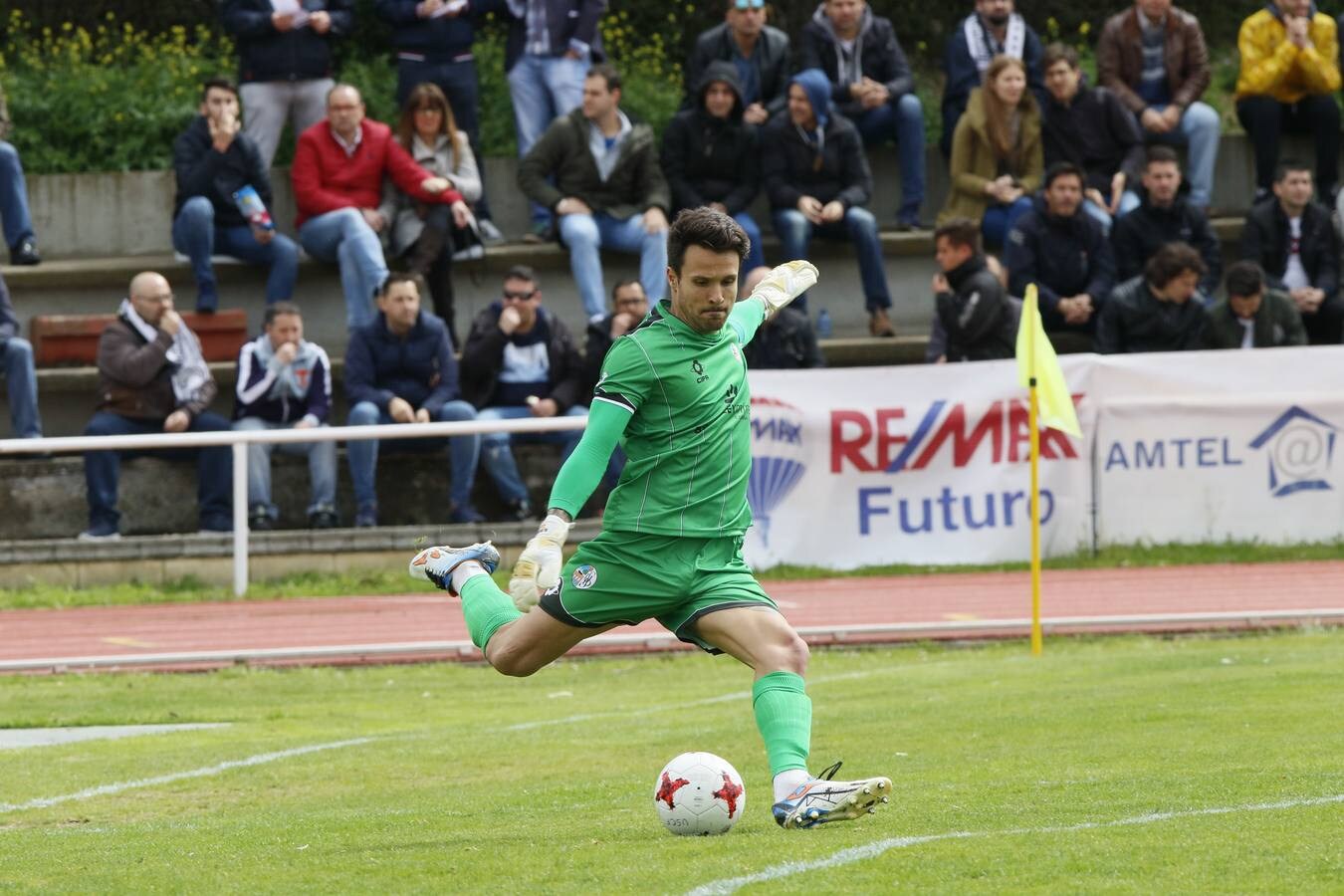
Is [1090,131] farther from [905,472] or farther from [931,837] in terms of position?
[931,837]

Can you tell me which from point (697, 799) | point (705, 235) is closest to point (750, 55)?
point (705, 235)

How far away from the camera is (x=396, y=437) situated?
14.4 meters

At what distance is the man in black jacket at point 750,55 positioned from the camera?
1897cm

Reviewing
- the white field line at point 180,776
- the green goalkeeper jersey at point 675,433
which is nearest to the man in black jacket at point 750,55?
the white field line at point 180,776

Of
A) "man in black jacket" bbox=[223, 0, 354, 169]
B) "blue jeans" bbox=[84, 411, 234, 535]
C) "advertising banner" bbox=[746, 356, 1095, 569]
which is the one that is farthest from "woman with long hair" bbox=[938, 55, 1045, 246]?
"blue jeans" bbox=[84, 411, 234, 535]

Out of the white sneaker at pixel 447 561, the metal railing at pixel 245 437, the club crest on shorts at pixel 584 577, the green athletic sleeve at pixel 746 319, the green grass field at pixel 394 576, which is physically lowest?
the green grass field at pixel 394 576

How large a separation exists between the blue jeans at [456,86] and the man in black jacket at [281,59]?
26.2 inches

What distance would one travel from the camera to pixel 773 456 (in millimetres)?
15047

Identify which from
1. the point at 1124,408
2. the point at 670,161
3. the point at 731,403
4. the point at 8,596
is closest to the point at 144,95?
the point at 670,161

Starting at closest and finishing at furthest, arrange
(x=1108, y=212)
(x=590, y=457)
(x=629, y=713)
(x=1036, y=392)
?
1. (x=590, y=457)
2. (x=629, y=713)
3. (x=1036, y=392)
4. (x=1108, y=212)

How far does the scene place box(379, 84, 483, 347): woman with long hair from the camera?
59.2 feet

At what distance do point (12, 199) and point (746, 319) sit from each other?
490 inches

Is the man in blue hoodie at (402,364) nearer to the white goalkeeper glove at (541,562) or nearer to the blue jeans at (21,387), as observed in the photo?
the blue jeans at (21,387)

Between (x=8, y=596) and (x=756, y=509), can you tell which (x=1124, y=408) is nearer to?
(x=756, y=509)
